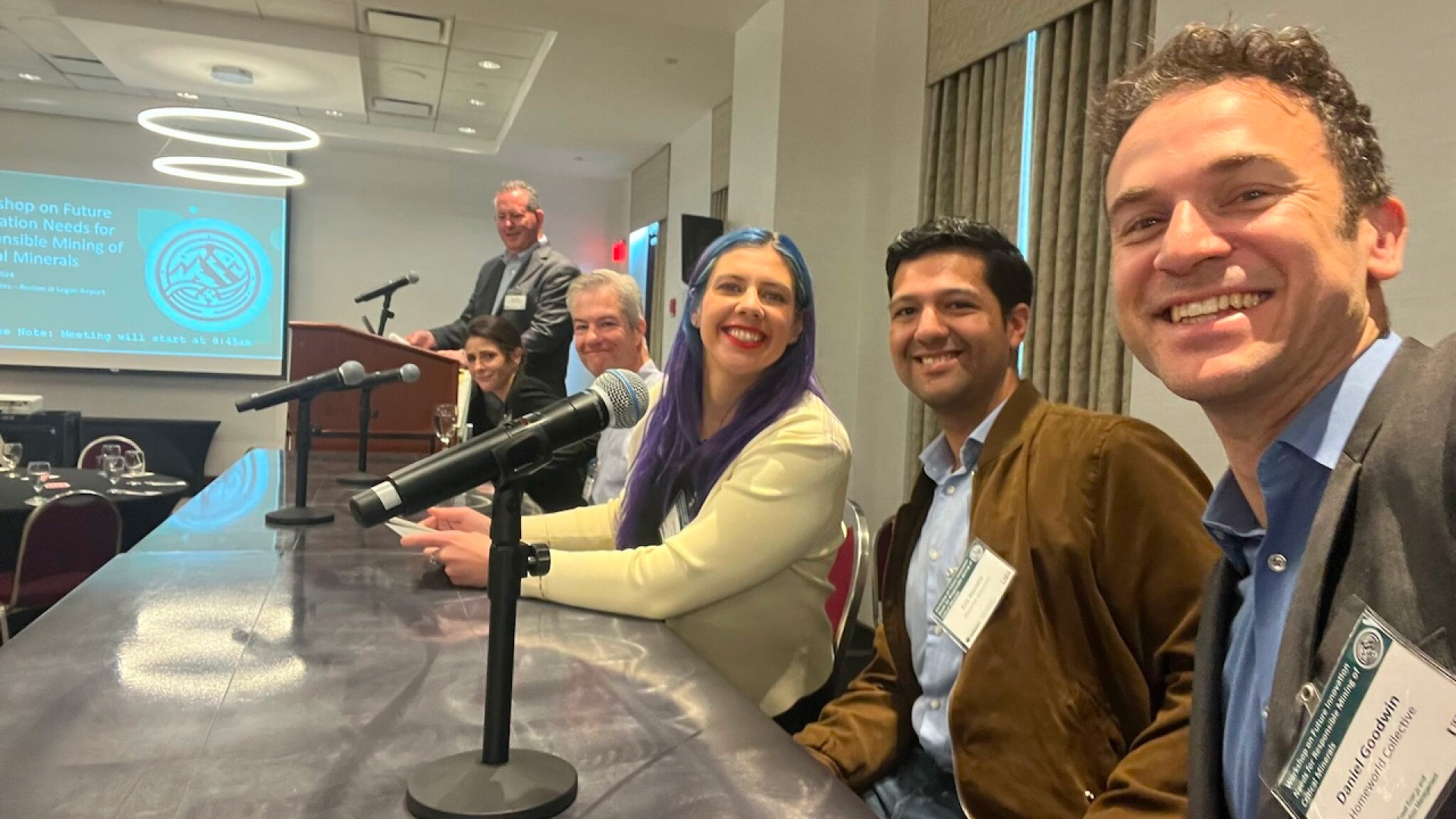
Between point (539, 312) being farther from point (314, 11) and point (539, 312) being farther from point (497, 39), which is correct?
point (314, 11)

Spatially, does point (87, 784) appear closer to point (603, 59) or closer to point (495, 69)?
point (603, 59)

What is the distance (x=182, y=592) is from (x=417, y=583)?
Answer: 34 cm

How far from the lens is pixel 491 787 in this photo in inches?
32.3

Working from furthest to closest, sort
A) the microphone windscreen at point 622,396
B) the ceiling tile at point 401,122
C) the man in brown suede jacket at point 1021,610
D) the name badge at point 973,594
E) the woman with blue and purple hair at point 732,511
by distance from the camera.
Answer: the ceiling tile at point 401,122 < the woman with blue and purple hair at point 732,511 < the name badge at point 973,594 < the man in brown suede jacket at point 1021,610 < the microphone windscreen at point 622,396

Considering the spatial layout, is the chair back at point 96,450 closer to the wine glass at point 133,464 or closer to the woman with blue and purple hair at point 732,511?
the wine glass at point 133,464

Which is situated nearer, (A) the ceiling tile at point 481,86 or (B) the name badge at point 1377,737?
(B) the name badge at point 1377,737

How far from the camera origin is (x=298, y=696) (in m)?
1.03

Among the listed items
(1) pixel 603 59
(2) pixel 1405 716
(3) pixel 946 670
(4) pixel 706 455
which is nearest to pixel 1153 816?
(3) pixel 946 670

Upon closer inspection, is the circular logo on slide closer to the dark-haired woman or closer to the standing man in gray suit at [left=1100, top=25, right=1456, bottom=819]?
the dark-haired woman

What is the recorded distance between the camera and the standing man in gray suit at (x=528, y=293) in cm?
423

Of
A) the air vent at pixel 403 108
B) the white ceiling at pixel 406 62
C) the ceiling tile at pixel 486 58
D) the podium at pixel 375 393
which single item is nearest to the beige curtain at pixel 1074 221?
the white ceiling at pixel 406 62

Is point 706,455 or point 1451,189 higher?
point 1451,189

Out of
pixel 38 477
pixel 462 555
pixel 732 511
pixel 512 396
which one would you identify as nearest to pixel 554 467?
pixel 512 396

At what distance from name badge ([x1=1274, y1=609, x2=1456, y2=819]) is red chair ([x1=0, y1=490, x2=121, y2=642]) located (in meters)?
3.45
